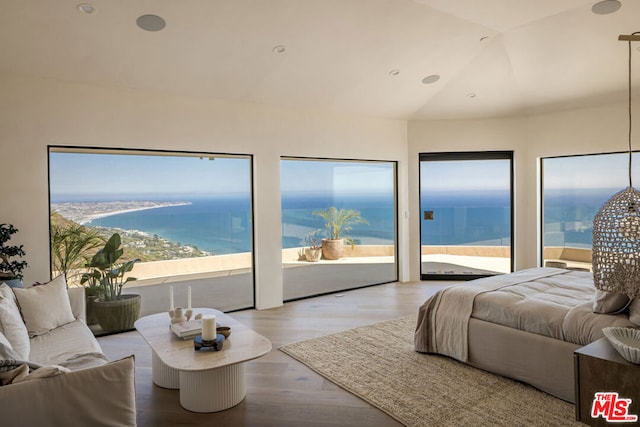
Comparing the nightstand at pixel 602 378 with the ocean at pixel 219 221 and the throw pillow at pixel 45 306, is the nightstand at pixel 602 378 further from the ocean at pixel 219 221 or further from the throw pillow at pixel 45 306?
the ocean at pixel 219 221

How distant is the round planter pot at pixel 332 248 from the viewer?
6777 millimetres

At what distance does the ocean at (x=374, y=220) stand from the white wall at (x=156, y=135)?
378 mm

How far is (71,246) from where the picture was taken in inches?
188

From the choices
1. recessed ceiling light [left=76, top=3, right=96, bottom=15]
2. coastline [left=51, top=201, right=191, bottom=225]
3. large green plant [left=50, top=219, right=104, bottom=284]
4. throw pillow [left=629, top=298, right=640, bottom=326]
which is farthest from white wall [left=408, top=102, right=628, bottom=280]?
recessed ceiling light [left=76, top=3, right=96, bottom=15]

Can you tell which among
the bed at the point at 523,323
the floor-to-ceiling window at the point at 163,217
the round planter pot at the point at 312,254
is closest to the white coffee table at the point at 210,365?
the bed at the point at 523,323

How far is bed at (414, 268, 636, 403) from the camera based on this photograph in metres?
3.12

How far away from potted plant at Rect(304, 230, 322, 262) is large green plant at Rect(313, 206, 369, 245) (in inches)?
8.4

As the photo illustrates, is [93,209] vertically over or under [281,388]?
over

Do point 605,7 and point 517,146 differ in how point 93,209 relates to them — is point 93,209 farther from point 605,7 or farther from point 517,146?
point 517,146

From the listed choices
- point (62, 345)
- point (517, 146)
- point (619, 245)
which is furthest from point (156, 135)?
point (517, 146)

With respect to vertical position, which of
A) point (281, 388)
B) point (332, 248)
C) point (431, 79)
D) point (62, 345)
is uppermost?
point (431, 79)

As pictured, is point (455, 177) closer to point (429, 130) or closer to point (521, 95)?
point (429, 130)

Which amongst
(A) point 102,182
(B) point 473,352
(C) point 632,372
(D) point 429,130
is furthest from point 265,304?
(C) point 632,372

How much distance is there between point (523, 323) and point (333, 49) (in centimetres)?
331
